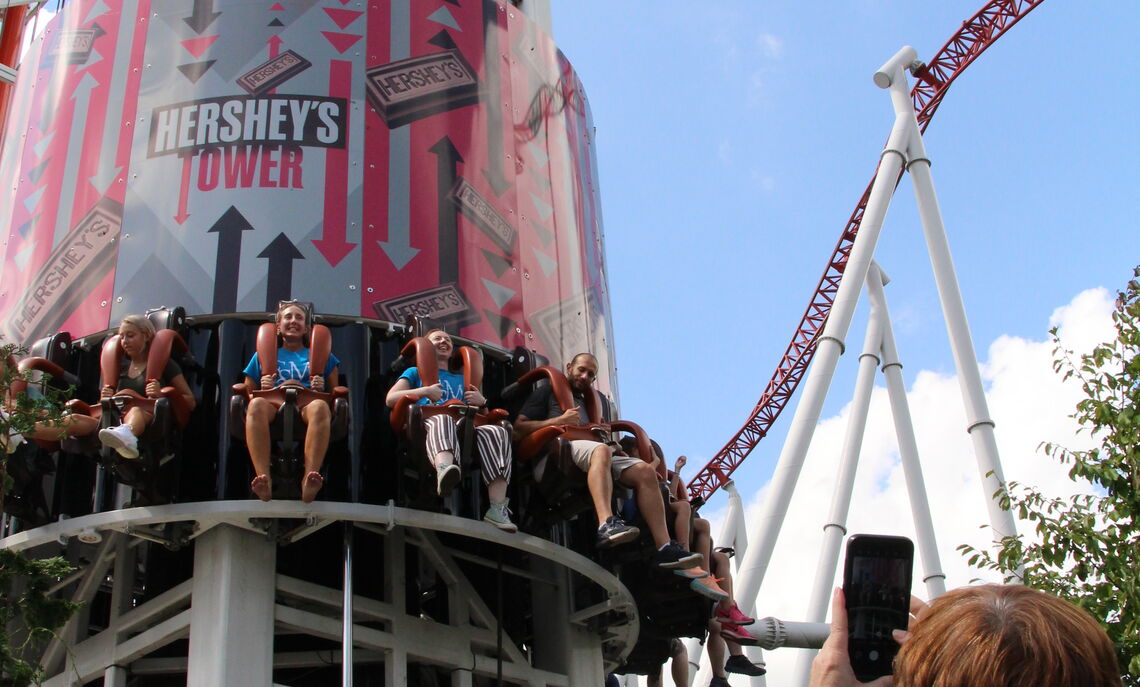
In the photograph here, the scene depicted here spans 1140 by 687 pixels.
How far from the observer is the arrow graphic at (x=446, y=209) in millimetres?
11398

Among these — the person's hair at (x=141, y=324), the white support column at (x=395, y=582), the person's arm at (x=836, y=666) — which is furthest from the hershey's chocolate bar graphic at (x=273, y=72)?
the person's arm at (x=836, y=666)

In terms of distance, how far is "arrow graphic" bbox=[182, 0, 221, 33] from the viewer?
39.8 feet

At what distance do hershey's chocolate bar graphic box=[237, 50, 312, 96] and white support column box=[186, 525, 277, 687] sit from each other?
3.98 meters

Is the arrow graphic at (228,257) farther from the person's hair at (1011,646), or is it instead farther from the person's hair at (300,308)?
the person's hair at (1011,646)

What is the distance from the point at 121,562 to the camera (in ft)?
35.4

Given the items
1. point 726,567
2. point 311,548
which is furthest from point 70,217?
point 726,567

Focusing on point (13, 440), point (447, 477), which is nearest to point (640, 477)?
point (447, 477)

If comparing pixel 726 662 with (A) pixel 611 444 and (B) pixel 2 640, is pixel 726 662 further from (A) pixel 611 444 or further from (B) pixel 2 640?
(B) pixel 2 640

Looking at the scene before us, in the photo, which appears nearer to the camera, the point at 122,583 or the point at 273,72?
the point at 122,583

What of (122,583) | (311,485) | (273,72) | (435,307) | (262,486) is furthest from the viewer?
(273,72)

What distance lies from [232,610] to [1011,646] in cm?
831

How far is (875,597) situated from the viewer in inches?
107

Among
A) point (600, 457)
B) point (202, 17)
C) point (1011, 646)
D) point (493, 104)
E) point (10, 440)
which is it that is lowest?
point (1011, 646)

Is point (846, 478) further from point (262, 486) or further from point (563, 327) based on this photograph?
point (262, 486)
